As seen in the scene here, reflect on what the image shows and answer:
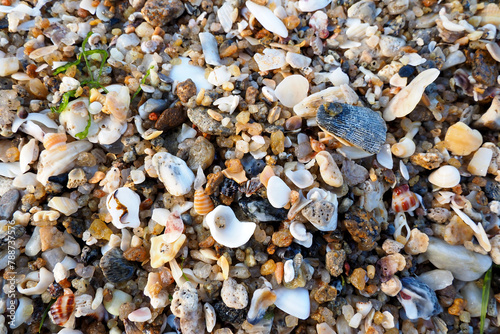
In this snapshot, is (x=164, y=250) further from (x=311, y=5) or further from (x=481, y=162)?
(x=481, y=162)

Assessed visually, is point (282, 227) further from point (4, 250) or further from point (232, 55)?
point (4, 250)

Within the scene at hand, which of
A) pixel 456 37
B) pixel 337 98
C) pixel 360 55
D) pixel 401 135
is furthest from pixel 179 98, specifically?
pixel 456 37

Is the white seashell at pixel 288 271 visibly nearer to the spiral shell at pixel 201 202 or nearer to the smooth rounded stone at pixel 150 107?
the spiral shell at pixel 201 202

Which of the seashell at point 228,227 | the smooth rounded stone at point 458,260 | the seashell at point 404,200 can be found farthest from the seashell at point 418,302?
the seashell at point 228,227

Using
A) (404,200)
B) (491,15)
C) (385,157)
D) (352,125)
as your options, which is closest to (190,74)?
(352,125)

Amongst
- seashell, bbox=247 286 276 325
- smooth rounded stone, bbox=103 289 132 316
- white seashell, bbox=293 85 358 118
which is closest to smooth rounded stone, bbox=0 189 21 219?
smooth rounded stone, bbox=103 289 132 316
